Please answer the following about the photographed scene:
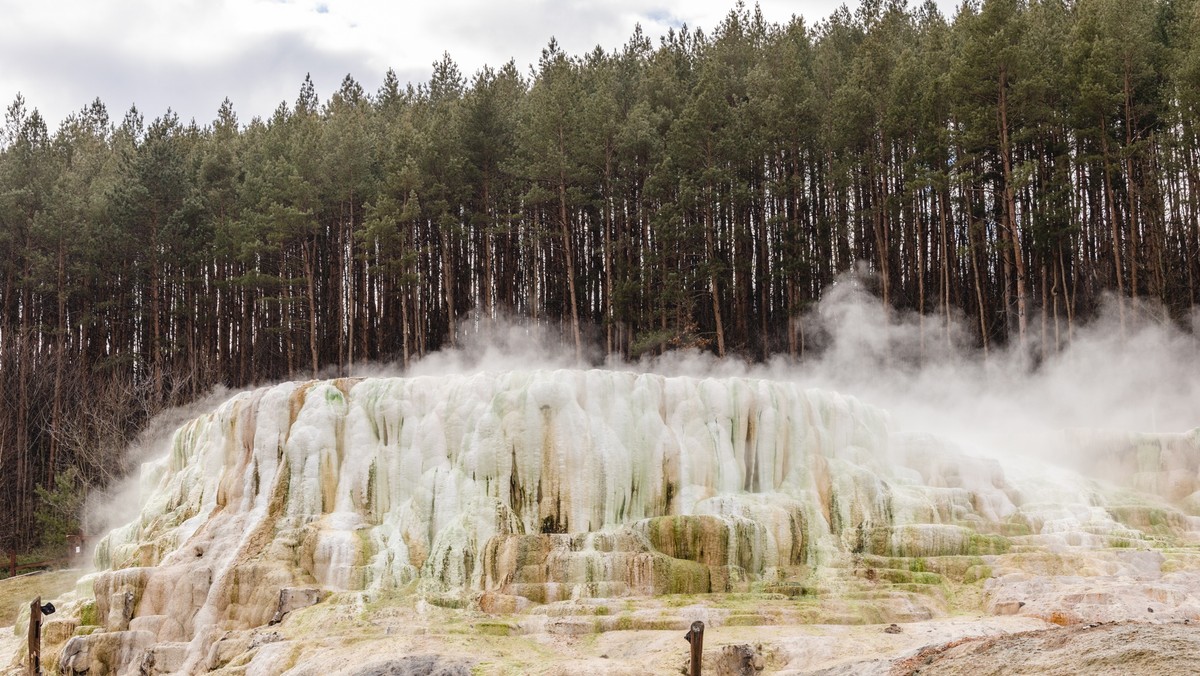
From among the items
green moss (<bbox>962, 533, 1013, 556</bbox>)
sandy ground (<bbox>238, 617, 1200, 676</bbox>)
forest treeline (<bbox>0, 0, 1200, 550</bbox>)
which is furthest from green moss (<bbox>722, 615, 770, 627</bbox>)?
forest treeline (<bbox>0, 0, 1200, 550</bbox>)

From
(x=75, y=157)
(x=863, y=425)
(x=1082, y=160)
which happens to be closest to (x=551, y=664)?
(x=863, y=425)

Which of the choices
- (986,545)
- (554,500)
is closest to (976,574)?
(986,545)

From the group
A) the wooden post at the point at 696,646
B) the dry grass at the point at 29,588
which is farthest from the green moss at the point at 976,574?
the dry grass at the point at 29,588

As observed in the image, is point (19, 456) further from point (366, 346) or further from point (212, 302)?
point (366, 346)

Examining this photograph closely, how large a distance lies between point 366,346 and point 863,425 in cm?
2323

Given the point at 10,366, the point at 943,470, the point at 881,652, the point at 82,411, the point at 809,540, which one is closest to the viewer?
the point at 881,652

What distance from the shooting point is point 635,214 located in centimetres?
3944

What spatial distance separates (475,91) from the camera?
40.0 meters

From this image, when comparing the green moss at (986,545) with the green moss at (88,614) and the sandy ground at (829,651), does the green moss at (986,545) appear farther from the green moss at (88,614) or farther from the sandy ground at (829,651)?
the green moss at (88,614)

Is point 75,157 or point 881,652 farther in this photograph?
point 75,157

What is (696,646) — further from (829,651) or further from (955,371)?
(955,371)

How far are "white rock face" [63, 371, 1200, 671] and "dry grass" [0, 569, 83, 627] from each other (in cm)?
651

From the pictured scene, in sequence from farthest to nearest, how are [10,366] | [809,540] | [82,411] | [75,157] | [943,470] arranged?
[75,157] < [10,366] < [82,411] < [943,470] < [809,540]

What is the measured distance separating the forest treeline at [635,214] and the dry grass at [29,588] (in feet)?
17.4
